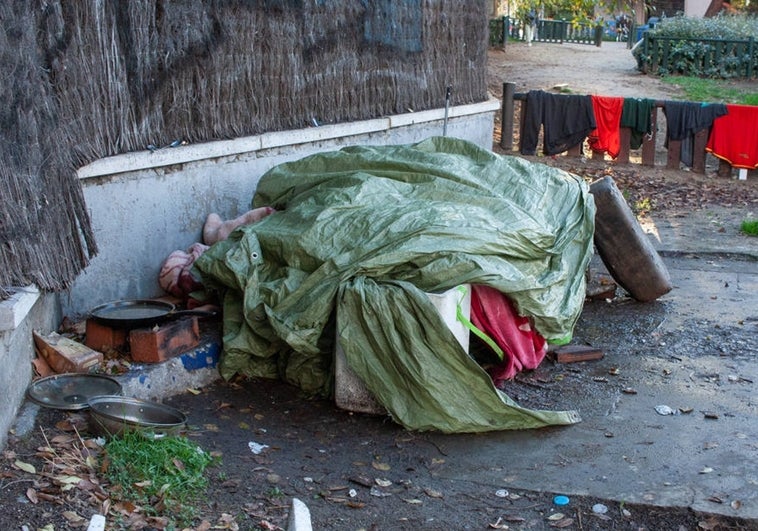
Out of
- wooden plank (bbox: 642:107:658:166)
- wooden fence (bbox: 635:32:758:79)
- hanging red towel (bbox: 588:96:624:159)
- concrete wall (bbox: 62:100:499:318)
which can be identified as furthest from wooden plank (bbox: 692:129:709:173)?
wooden fence (bbox: 635:32:758:79)

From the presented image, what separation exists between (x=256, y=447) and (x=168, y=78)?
2775 mm

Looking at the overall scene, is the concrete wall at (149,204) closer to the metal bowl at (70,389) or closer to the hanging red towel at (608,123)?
the metal bowl at (70,389)

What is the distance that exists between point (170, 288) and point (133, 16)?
1.80 meters

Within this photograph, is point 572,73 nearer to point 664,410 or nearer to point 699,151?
point 699,151

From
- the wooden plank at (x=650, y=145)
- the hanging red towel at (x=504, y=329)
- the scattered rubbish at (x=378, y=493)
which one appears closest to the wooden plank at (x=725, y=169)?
the wooden plank at (x=650, y=145)

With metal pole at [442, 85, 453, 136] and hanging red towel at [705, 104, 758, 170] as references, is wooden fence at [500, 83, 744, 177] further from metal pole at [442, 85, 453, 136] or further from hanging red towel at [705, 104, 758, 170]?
metal pole at [442, 85, 453, 136]

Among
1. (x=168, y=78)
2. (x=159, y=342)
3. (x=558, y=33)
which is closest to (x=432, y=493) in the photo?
(x=159, y=342)

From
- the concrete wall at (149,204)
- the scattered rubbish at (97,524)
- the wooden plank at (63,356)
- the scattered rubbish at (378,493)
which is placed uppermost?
the concrete wall at (149,204)

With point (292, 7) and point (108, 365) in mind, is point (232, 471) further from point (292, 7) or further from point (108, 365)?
point (292, 7)

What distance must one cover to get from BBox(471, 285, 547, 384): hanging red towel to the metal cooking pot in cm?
168

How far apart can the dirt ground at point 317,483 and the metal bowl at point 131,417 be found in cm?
15

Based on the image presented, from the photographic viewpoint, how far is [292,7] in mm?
7469

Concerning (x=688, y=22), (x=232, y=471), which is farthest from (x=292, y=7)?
(x=688, y=22)

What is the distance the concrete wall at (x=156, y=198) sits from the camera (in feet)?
19.8
